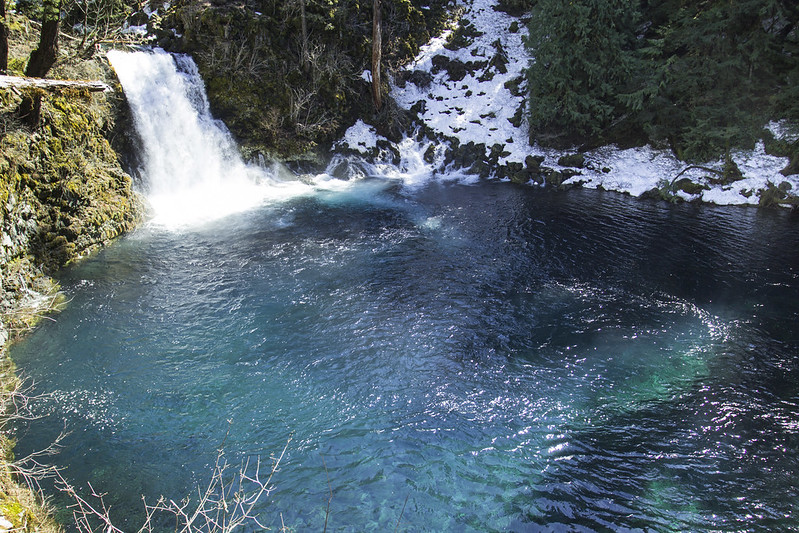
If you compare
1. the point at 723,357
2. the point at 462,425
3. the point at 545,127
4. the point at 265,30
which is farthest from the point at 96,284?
the point at 545,127

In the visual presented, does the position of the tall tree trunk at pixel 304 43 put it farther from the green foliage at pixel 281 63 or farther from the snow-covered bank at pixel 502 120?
the snow-covered bank at pixel 502 120

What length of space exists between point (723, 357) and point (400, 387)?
259 inches

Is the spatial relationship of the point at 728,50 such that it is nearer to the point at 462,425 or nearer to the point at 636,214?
the point at 636,214

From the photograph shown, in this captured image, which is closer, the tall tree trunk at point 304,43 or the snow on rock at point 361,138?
the tall tree trunk at point 304,43

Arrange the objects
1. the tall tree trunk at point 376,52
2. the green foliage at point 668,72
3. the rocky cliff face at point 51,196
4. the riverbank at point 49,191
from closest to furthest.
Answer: the riverbank at point 49,191, the rocky cliff face at point 51,196, the green foliage at point 668,72, the tall tree trunk at point 376,52

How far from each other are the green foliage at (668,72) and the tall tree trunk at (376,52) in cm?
840

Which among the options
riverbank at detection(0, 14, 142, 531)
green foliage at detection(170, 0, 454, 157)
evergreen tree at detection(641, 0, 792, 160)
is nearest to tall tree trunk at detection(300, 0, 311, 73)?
green foliage at detection(170, 0, 454, 157)

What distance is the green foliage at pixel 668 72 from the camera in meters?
18.1

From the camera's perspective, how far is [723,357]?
27.9 feet

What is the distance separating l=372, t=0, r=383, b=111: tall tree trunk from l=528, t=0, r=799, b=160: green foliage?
8.40 metres

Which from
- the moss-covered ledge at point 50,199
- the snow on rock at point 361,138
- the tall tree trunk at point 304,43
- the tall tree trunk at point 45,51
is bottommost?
the moss-covered ledge at point 50,199

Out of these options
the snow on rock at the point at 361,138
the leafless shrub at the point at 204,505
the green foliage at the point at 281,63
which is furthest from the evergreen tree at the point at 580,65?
the leafless shrub at the point at 204,505

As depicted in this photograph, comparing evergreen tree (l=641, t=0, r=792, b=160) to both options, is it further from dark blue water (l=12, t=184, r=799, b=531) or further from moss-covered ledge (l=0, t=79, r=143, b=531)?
moss-covered ledge (l=0, t=79, r=143, b=531)

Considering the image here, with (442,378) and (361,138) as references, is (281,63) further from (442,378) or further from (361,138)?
(442,378)
